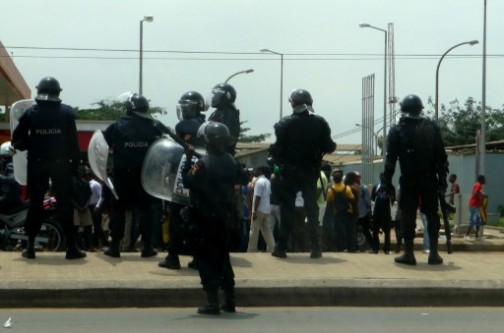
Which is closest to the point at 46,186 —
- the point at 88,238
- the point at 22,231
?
the point at 22,231

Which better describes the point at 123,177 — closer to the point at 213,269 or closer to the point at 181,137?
the point at 181,137

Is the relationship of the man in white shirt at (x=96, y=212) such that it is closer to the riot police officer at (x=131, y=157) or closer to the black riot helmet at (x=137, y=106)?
the riot police officer at (x=131, y=157)

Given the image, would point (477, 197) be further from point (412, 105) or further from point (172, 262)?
point (172, 262)

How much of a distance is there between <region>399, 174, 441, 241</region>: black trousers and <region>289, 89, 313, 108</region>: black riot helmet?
1.36m

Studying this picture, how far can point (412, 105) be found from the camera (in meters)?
11.7

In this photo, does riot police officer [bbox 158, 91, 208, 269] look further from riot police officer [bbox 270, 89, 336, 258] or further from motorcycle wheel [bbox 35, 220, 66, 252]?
motorcycle wheel [bbox 35, 220, 66, 252]

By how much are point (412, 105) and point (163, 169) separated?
2764 millimetres

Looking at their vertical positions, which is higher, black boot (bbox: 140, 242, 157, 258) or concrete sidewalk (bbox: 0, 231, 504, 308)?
black boot (bbox: 140, 242, 157, 258)

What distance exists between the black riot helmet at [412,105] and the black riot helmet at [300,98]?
105cm

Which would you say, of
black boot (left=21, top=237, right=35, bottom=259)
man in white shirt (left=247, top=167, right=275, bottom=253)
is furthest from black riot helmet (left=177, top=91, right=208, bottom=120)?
man in white shirt (left=247, top=167, right=275, bottom=253)

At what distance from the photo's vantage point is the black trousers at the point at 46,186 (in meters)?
11.5

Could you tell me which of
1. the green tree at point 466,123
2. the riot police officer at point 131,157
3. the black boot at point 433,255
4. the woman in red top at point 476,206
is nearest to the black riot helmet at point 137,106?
the riot police officer at point 131,157

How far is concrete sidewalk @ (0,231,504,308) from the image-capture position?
10047mm
